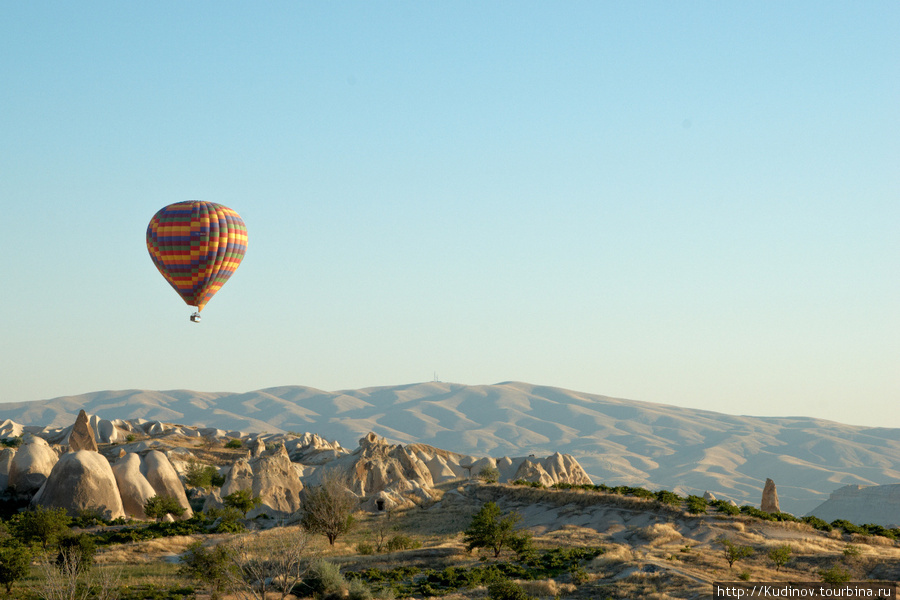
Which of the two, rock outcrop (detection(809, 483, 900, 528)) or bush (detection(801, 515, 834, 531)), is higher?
bush (detection(801, 515, 834, 531))

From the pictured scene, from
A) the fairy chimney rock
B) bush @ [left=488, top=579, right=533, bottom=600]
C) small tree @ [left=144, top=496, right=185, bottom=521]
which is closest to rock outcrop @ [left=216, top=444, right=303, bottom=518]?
small tree @ [left=144, top=496, right=185, bottom=521]

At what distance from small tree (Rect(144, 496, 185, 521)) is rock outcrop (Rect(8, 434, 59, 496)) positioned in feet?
34.0

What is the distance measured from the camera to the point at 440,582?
112 feet

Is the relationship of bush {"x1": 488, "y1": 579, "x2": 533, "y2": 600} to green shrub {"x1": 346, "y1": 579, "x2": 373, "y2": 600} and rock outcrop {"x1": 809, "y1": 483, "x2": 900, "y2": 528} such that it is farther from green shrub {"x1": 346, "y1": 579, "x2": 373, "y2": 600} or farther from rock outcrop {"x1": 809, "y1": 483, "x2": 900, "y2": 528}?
rock outcrop {"x1": 809, "y1": 483, "x2": 900, "y2": 528}

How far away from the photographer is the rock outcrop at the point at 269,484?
58250mm

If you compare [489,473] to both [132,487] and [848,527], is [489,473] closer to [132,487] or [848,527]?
[132,487]

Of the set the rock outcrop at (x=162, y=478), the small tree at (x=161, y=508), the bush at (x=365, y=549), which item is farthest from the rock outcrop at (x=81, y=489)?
the bush at (x=365, y=549)

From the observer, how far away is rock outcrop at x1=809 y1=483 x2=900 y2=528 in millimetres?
123750

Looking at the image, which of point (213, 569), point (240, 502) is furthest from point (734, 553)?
point (240, 502)

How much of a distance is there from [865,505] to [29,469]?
11975 cm

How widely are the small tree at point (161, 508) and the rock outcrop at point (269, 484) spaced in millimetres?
3963

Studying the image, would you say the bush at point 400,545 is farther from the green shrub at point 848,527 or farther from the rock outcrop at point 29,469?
the rock outcrop at point 29,469

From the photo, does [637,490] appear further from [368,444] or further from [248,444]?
[248,444]

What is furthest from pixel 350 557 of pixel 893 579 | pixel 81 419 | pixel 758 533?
pixel 81 419
